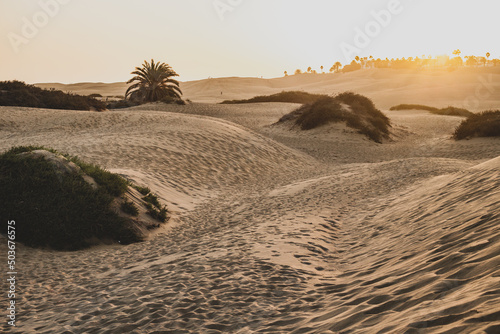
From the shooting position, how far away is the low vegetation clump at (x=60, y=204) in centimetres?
686

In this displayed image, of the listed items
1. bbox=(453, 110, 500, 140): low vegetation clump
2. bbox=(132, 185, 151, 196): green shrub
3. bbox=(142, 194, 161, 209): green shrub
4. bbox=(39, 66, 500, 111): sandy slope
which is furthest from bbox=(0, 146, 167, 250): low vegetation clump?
bbox=(39, 66, 500, 111): sandy slope

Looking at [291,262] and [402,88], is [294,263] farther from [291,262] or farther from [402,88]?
[402,88]

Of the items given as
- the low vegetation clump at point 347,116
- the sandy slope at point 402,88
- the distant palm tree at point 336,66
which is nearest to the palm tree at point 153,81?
the low vegetation clump at point 347,116

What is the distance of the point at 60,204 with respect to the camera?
7.13 meters

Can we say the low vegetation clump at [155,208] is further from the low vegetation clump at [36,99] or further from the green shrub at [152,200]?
the low vegetation clump at [36,99]

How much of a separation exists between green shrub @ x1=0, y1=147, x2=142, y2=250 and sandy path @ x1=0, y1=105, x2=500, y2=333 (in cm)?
39

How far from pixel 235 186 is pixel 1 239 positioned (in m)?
6.88

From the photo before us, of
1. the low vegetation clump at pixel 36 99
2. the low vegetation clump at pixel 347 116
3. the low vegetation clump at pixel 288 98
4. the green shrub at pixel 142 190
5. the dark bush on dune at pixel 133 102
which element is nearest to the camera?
the green shrub at pixel 142 190

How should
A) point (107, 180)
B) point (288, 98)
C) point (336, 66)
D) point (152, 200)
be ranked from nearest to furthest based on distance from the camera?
point (107, 180), point (152, 200), point (288, 98), point (336, 66)

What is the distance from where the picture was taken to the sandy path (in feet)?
10.7

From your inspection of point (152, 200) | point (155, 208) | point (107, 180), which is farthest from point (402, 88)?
point (107, 180)

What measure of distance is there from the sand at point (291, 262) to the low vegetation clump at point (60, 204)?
0.39m

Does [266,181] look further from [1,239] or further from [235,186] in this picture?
[1,239]

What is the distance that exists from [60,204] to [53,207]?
12cm
